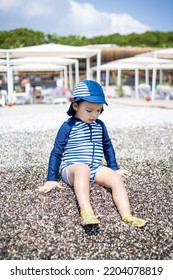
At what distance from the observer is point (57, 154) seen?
107 inches

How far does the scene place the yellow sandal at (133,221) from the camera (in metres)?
2.16

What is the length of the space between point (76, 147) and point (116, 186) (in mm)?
486

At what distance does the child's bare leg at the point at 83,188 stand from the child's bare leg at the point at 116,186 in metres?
0.18

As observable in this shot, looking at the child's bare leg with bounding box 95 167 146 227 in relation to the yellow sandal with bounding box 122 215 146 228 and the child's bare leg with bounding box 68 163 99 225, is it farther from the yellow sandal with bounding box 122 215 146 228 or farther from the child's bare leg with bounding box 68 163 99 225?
the child's bare leg with bounding box 68 163 99 225

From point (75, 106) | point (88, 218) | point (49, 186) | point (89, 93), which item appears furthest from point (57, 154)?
point (88, 218)

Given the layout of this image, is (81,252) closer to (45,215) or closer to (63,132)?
(45,215)

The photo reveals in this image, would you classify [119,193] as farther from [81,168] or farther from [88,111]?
[88,111]

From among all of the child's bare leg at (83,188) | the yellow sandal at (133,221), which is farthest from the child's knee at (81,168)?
the yellow sandal at (133,221)

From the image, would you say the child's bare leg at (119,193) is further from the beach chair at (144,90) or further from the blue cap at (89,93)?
the beach chair at (144,90)

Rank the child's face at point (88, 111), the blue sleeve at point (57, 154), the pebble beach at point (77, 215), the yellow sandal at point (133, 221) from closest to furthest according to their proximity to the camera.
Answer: the pebble beach at point (77, 215), the yellow sandal at point (133, 221), the child's face at point (88, 111), the blue sleeve at point (57, 154)

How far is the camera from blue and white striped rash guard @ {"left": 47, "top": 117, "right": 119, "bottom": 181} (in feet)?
8.87

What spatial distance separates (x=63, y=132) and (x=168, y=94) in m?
14.3
